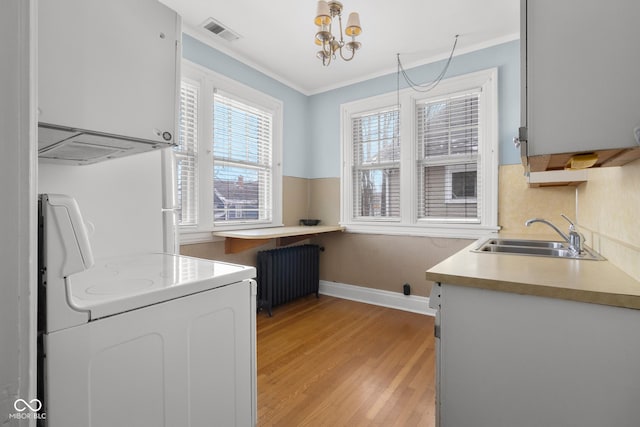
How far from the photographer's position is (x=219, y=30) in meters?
2.69

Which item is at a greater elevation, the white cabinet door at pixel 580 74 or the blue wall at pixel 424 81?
the blue wall at pixel 424 81

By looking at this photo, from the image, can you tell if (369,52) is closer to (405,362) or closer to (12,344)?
(405,362)

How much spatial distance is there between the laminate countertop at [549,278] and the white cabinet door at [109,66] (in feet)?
3.96

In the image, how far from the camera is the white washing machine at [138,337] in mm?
779

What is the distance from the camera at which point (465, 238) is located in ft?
9.89

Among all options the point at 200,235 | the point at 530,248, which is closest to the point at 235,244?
the point at 200,235

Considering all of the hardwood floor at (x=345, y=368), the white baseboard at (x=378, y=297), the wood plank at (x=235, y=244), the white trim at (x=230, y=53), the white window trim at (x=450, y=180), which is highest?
the white trim at (x=230, y=53)

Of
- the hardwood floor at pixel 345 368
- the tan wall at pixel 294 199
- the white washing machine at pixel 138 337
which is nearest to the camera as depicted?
the white washing machine at pixel 138 337

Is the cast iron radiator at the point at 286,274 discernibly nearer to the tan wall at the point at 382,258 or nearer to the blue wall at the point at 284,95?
the tan wall at the point at 382,258

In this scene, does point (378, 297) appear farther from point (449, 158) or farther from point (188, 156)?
point (188, 156)

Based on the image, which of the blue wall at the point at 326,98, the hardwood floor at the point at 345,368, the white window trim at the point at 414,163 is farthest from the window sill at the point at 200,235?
the white window trim at the point at 414,163

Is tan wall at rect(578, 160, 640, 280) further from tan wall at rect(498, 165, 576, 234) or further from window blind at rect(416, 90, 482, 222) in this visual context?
window blind at rect(416, 90, 482, 222)

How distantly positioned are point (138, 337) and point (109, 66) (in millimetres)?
849

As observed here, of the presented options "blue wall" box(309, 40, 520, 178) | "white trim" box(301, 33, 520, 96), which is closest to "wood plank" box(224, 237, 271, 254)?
"blue wall" box(309, 40, 520, 178)
